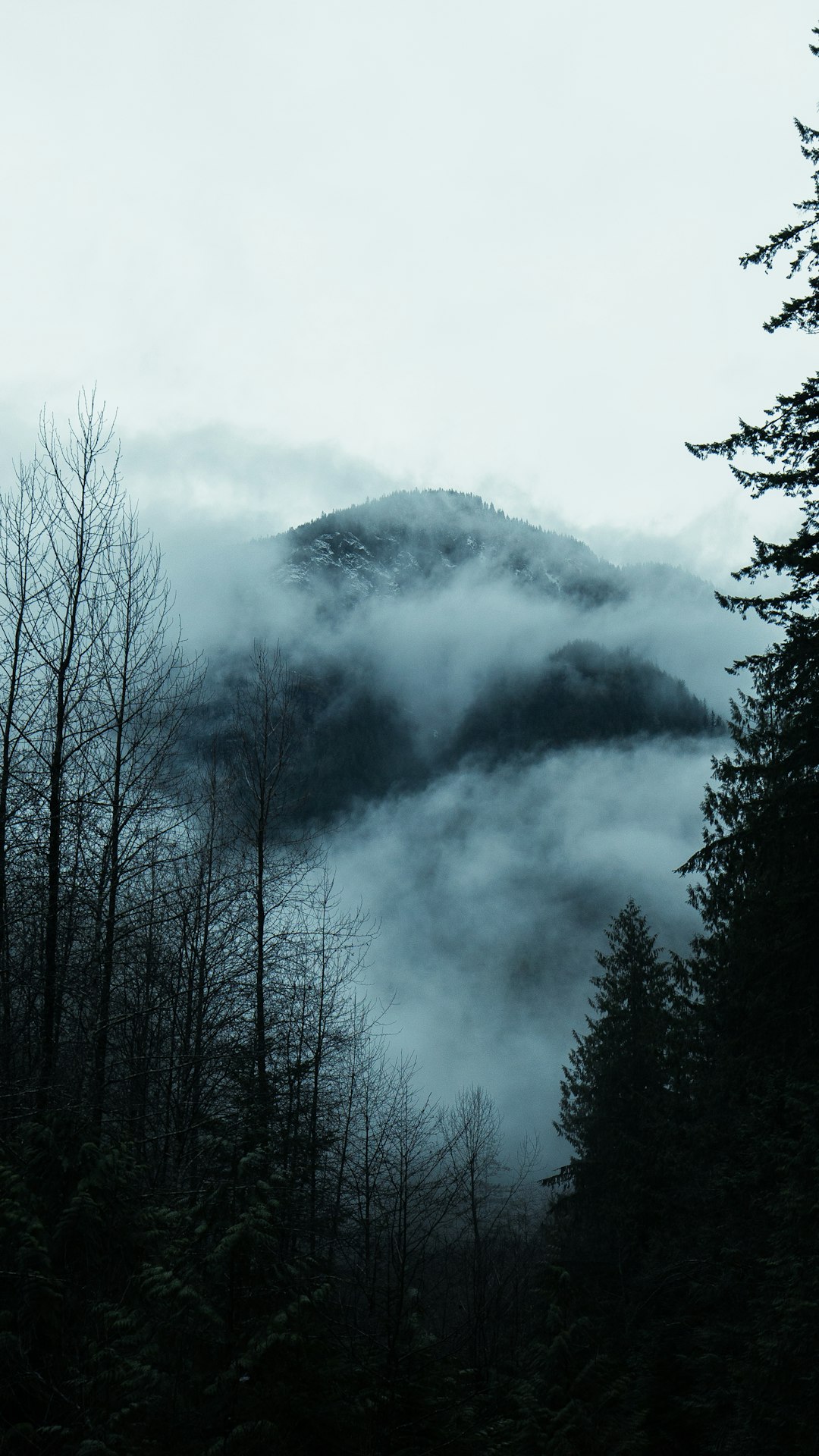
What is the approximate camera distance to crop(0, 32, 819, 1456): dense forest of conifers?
18.9 feet

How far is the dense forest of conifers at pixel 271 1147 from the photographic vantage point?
577 cm

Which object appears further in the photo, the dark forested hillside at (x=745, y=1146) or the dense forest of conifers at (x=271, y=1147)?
the dark forested hillside at (x=745, y=1146)

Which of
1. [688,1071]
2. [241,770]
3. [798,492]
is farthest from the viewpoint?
[688,1071]

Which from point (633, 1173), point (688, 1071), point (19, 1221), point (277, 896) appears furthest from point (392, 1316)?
point (633, 1173)

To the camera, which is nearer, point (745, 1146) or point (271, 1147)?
point (271, 1147)

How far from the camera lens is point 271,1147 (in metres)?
7.40

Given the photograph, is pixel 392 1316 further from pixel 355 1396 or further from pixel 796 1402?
pixel 796 1402

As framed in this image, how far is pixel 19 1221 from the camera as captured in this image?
665 cm

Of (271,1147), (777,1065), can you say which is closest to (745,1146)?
(777,1065)

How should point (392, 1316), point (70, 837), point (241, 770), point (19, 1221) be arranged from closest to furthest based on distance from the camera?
point (392, 1316)
point (19, 1221)
point (70, 837)
point (241, 770)

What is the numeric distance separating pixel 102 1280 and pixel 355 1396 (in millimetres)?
2486

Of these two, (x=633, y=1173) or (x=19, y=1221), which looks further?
(x=633, y=1173)

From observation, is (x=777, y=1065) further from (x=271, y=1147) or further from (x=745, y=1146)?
(x=271, y=1147)

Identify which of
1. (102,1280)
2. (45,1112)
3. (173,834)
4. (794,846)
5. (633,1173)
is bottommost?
(633,1173)
